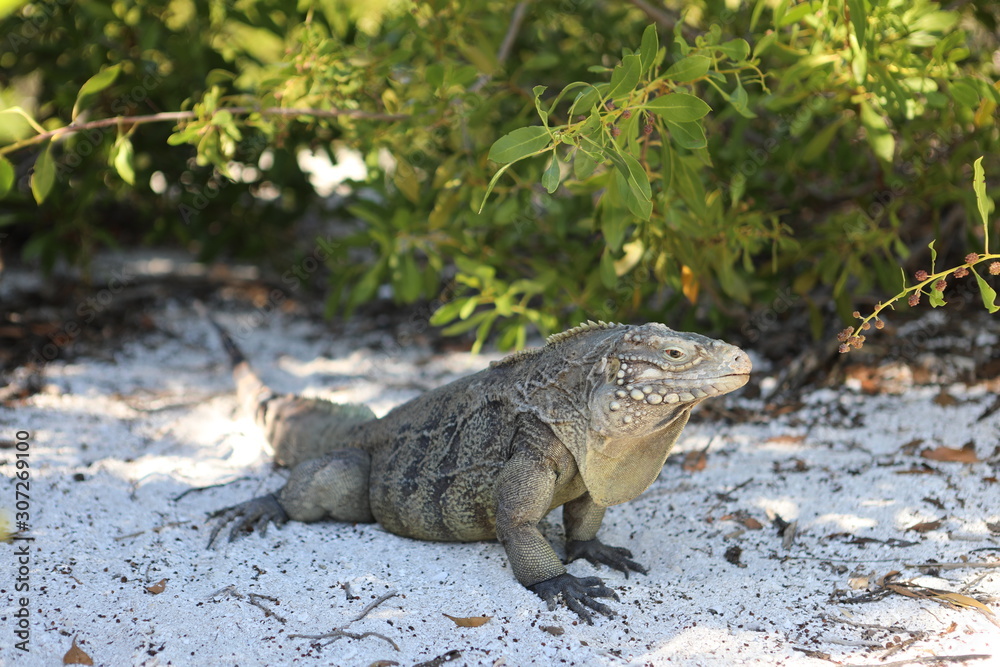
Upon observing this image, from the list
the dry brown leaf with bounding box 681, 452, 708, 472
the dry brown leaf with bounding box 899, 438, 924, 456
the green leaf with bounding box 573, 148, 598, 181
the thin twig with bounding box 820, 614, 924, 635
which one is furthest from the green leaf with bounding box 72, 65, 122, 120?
the dry brown leaf with bounding box 899, 438, 924, 456

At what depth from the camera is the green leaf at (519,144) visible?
3.00 m

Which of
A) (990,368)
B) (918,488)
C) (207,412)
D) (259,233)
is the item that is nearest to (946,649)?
(918,488)

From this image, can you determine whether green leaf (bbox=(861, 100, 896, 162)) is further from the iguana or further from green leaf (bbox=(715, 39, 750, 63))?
the iguana

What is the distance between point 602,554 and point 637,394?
0.99 meters

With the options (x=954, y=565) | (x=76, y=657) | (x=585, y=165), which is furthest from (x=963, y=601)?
(x=76, y=657)

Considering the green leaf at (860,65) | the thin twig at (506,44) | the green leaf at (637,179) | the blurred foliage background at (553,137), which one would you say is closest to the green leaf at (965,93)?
the blurred foliage background at (553,137)

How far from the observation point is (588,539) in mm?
3869

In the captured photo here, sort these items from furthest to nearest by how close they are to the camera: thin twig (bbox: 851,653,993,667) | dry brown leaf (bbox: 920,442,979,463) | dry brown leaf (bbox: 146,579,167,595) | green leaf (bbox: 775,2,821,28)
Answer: dry brown leaf (bbox: 920,442,979,463), green leaf (bbox: 775,2,821,28), dry brown leaf (bbox: 146,579,167,595), thin twig (bbox: 851,653,993,667)

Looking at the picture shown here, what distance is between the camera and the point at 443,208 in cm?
512

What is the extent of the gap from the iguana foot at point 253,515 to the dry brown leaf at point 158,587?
51 cm

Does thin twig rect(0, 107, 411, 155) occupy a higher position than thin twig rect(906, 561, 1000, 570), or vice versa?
thin twig rect(0, 107, 411, 155)

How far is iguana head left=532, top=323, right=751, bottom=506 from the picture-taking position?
3113 mm

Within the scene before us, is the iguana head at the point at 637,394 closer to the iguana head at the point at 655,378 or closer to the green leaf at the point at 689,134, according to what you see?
the iguana head at the point at 655,378

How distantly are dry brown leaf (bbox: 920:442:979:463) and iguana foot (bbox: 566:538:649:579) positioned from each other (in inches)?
70.8
